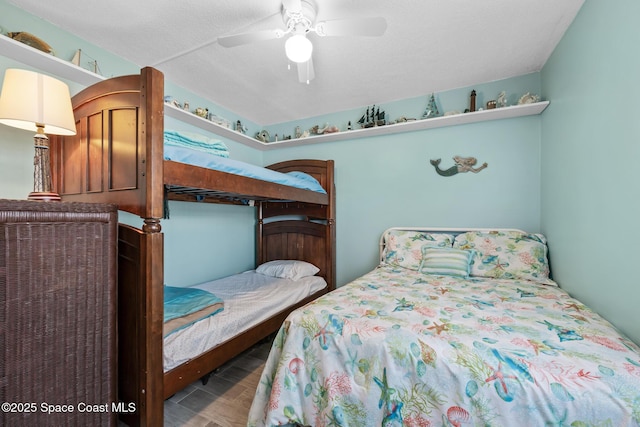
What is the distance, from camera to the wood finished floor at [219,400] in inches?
58.9

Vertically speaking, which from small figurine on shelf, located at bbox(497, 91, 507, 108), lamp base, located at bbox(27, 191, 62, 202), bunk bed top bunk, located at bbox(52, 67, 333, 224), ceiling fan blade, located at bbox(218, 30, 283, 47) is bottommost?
lamp base, located at bbox(27, 191, 62, 202)

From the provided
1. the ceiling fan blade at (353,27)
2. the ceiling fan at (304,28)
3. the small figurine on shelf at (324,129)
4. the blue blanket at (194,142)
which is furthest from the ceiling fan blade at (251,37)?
the small figurine on shelf at (324,129)

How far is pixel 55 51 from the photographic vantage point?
5.81ft

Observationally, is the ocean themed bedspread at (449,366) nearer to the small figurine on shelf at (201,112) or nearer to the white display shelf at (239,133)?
the white display shelf at (239,133)

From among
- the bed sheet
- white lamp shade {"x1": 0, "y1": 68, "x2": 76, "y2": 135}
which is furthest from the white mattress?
white lamp shade {"x1": 0, "y1": 68, "x2": 76, "y2": 135}

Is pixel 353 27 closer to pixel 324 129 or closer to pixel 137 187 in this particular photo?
pixel 137 187

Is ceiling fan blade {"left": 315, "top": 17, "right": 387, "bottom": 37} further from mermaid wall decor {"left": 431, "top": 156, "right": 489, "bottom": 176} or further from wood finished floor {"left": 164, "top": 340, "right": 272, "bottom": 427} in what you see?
wood finished floor {"left": 164, "top": 340, "right": 272, "bottom": 427}

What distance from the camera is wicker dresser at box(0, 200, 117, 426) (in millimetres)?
898

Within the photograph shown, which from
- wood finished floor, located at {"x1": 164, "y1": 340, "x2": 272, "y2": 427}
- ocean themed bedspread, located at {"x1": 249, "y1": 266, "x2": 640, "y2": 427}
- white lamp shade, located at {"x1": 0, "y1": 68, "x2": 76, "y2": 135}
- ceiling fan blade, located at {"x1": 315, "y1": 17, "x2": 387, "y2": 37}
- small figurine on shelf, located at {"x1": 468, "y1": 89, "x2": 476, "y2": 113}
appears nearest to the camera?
ocean themed bedspread, located at {"x1": 249, "y1": 266, "x2": 640, "y2": 427}

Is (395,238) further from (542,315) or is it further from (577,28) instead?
(577,28)

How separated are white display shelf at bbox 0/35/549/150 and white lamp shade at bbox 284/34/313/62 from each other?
1.32 metres

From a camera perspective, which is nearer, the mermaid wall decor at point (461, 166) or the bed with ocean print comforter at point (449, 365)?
the bed with ocean print comforter at point (449, 365)

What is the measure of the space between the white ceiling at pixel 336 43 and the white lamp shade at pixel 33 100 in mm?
623

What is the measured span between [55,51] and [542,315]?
11.0ft
